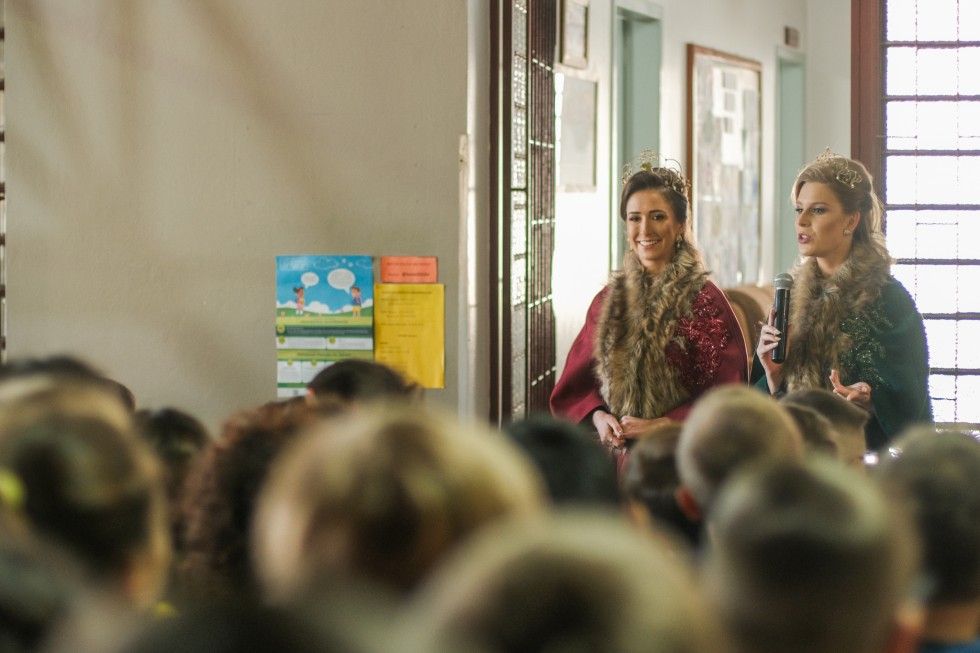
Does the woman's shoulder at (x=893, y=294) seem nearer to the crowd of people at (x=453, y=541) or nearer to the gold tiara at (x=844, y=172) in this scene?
the gold tiara at (x=844, y=172)

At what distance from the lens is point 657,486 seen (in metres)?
2.60

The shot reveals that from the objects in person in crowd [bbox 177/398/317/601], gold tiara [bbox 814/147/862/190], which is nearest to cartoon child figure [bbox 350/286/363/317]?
gold tiara [bbox 814/147/862/190]

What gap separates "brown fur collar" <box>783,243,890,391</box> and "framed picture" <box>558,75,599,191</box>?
172 cm

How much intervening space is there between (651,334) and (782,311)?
384 millimetres

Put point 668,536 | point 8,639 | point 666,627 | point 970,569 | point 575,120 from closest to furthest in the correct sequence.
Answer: point 666,627 < point 8,639 < point 970,569 < point 668,536 < point 575,120

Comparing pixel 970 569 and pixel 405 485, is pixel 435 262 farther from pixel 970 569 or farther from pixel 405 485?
pixel 405 485

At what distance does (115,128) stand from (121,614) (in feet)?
12.3

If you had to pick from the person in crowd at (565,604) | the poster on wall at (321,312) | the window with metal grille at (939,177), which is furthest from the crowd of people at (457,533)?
the window with metal grille at (939,177)

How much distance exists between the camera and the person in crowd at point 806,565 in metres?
1.37

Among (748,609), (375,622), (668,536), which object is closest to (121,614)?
(375,622)

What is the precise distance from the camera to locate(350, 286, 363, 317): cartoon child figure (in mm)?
4547

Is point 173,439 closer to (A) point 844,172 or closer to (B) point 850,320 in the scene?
(B) point 850,320

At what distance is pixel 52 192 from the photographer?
4.71m

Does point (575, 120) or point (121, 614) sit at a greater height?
point (575, 120)
